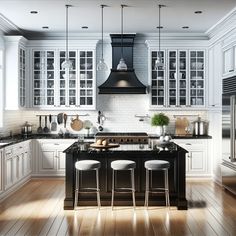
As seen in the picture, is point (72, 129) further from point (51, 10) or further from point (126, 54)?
point (51, 10)

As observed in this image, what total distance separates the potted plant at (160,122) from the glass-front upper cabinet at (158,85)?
0.27 metres

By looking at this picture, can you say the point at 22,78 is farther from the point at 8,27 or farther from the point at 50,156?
the point at 50,156

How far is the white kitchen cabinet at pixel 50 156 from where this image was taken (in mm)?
8797

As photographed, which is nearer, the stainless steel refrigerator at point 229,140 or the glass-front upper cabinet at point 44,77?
the stainless steel refrigerator at point 229,140

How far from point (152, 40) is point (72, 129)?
2.63 meters

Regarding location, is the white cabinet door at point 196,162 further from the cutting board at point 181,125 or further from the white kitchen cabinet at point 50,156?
the white kitchen cabinet at point 50,156

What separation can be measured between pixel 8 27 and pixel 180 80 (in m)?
3.72

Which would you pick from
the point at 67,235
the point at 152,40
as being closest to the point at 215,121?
the point at 152,40

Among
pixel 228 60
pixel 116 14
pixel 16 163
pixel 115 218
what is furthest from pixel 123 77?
pixel 115 218

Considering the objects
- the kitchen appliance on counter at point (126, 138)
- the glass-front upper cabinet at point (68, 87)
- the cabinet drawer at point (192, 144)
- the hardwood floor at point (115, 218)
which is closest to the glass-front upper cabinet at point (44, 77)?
the glass-front upper cabinet at point (68, 87)

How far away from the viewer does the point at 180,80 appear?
29.9ft

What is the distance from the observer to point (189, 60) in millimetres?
9109

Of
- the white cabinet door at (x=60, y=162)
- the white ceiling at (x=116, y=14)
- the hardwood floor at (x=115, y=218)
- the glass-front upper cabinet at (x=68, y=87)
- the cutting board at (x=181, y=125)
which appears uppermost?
the white ceiling at (x=116, y=14)

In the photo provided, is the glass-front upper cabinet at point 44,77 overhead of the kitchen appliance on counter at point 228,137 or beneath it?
overhead
